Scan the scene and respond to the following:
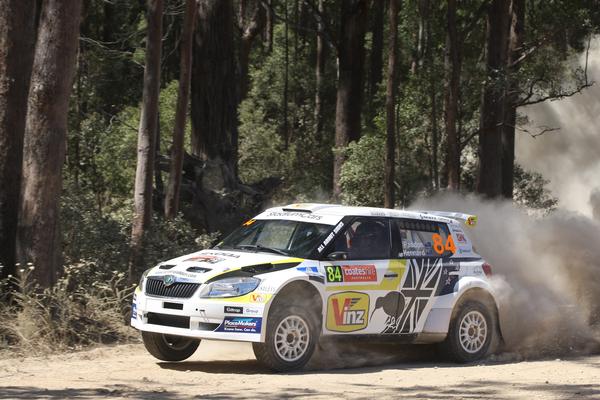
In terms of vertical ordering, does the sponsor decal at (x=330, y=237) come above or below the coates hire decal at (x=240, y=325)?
above

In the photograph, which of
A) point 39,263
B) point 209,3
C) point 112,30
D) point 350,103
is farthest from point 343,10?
point 39,263

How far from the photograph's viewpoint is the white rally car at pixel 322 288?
1123cm

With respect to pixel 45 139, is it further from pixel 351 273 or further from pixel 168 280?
pixel 351 273

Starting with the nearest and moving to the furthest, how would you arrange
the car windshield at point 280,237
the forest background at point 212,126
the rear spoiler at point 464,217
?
the car windshield at point 280,237 → the rear spoiler at point 464,217 → the forest background at point 212,126

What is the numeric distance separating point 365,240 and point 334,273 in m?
0.78

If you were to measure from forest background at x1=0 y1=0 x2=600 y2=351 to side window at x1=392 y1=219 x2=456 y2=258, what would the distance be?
400 centimetres

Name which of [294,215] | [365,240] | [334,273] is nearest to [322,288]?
[334,273]

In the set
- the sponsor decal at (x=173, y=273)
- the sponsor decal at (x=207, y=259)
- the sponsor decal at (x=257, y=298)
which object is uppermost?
the sponsor decal at (x=207, y=259)

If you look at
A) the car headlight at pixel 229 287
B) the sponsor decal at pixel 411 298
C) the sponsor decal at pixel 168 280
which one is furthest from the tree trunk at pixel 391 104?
the car headlight at pixel 229 287

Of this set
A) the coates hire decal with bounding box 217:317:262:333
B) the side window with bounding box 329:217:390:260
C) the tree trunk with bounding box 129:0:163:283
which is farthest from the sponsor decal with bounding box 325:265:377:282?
the tree trunk with bounding box 129:0:163:283

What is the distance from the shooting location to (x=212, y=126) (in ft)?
84.6

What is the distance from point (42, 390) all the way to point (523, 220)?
31.1ft

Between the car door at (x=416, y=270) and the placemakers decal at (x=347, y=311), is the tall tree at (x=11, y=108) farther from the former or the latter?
the car door at (x=416, y=270)

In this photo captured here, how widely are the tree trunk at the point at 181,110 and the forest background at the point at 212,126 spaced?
0.13 ft
